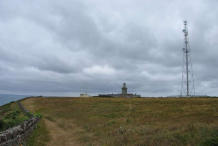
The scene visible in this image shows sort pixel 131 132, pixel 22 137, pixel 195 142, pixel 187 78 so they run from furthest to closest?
pixel 187 78, pixel 131 132, pixel 22 137, pixel 195 142

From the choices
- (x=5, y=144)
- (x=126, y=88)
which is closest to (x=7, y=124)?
(x=5, y=144)

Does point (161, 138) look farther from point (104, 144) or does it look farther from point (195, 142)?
point (104, 144)

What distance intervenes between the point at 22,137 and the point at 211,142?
11.2 metres

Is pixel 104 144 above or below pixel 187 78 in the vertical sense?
below

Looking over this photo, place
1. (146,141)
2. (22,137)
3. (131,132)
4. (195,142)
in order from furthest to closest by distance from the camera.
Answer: (131,132), (22,137), (146,141), (195,142)

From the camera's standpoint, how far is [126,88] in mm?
83500

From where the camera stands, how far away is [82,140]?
51.0 ft

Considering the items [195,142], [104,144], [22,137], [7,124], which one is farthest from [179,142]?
[7,124]

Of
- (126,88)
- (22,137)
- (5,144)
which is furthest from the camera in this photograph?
(126,88)

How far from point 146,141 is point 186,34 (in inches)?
1826

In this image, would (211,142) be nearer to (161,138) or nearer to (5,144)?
(161,138)

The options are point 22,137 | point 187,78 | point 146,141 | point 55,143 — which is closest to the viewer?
point 146,141

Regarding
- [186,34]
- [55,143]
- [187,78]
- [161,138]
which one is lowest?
[55,143]

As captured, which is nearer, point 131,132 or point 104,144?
point 104,144
